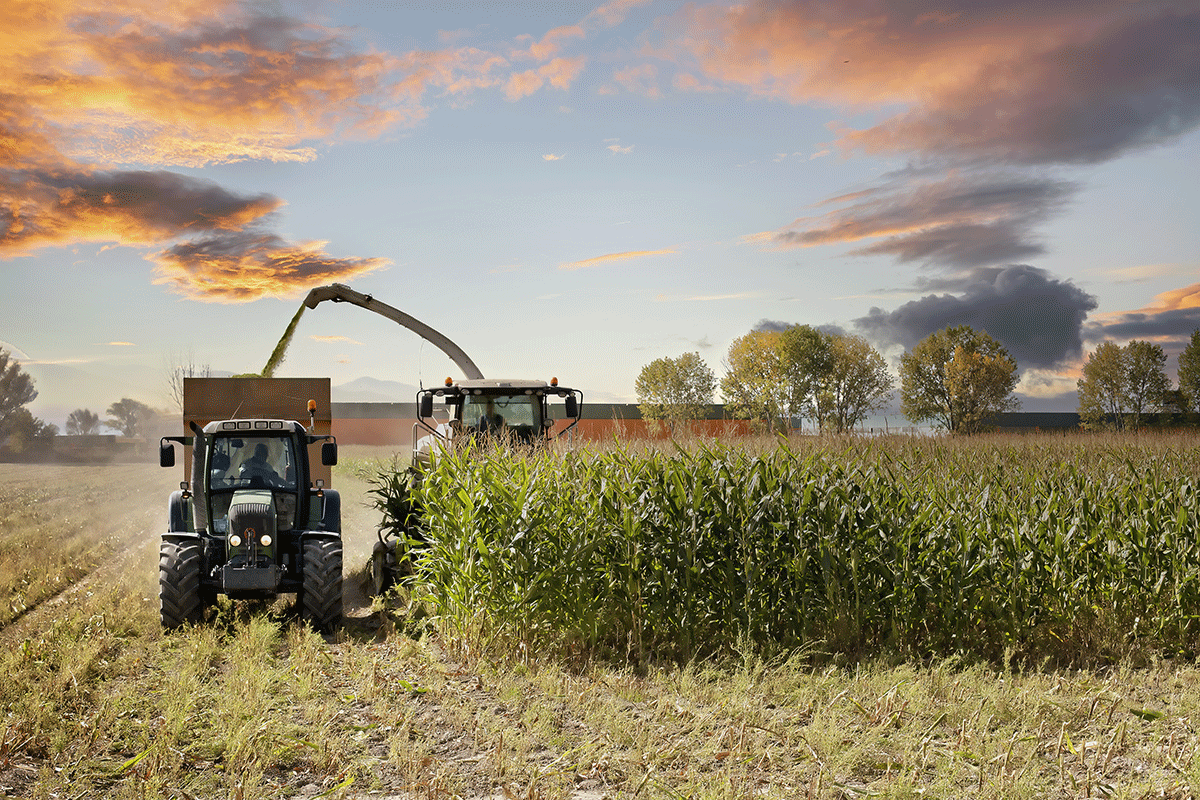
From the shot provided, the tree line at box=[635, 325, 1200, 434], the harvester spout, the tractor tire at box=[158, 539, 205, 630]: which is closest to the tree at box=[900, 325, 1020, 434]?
the tree line at box=[635, 325, 1200, 434]

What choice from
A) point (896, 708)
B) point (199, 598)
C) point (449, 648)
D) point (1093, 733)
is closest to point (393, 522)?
point (199, 598)

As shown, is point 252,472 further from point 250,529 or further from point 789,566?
point 789,566

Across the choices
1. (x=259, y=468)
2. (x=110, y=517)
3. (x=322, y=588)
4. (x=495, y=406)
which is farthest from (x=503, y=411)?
(x=110, y=517)

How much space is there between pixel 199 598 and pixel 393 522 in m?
2.20

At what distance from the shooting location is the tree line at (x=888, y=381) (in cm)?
4109

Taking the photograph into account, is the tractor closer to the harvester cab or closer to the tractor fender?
the harvester cab

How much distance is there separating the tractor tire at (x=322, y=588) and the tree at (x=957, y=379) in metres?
41.1

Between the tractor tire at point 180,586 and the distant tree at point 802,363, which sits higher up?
the distant tree at point 802,363

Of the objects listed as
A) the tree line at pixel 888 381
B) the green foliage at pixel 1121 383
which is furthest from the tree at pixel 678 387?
the green foliage at pixel 1121 383

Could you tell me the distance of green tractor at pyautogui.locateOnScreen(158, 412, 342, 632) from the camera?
7.75 metres

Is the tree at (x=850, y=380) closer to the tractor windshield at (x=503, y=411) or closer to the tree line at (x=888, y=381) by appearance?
the tree line at (x=888, y=381)

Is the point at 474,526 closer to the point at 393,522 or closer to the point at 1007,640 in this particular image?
the point at 393,522

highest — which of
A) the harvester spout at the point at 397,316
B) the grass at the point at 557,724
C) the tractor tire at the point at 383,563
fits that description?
the harvester spout at the point at 397,316

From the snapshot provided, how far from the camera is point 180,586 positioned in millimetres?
7703
